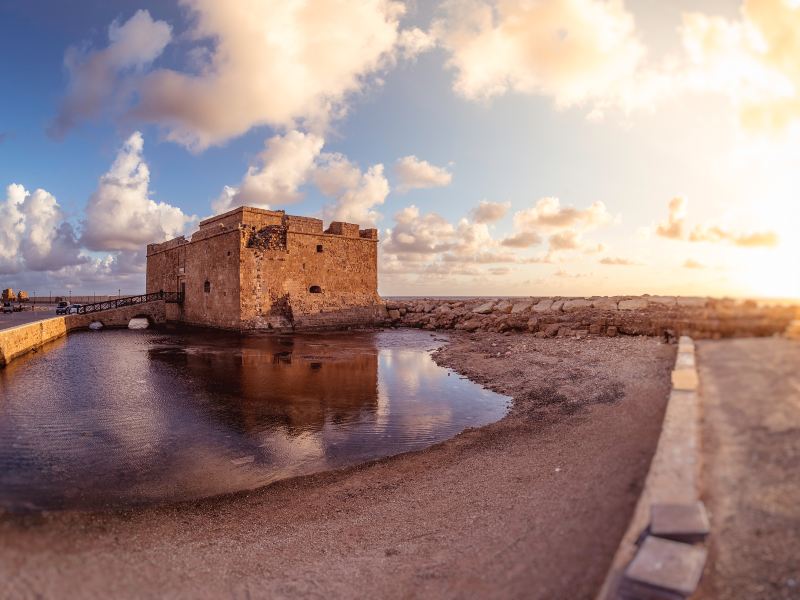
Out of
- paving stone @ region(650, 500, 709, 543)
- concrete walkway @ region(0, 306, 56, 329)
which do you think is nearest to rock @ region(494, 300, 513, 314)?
paving stone @ region(650, 500, 709, 543)

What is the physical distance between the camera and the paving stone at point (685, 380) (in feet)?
13.9

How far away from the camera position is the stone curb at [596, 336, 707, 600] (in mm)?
1903

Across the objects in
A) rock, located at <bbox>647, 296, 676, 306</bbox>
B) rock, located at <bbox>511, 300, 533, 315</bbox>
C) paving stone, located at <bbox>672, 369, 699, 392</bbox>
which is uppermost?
rock, located at <bbox>647, 296, 676, 306</bbox>

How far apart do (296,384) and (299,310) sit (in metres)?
13.0

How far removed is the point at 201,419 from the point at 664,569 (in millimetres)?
7057

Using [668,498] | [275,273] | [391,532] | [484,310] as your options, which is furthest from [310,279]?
[668,498]

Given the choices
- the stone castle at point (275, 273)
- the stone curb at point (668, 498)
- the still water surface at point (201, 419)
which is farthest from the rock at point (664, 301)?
the stone curb at point (668, 498)

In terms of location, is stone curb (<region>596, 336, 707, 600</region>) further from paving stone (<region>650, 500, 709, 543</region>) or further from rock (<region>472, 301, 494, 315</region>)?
rock (<region>472, 301, 494, 315</region>)

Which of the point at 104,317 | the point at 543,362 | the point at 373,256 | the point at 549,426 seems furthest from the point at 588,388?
the point at 104,317

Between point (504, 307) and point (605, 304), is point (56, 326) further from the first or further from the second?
point (605, 304)

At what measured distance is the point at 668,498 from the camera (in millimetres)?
2400

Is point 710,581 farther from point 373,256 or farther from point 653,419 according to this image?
point 373,256

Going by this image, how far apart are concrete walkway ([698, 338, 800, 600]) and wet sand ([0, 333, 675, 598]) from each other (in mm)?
592

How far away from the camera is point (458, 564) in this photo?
9.84 feet
